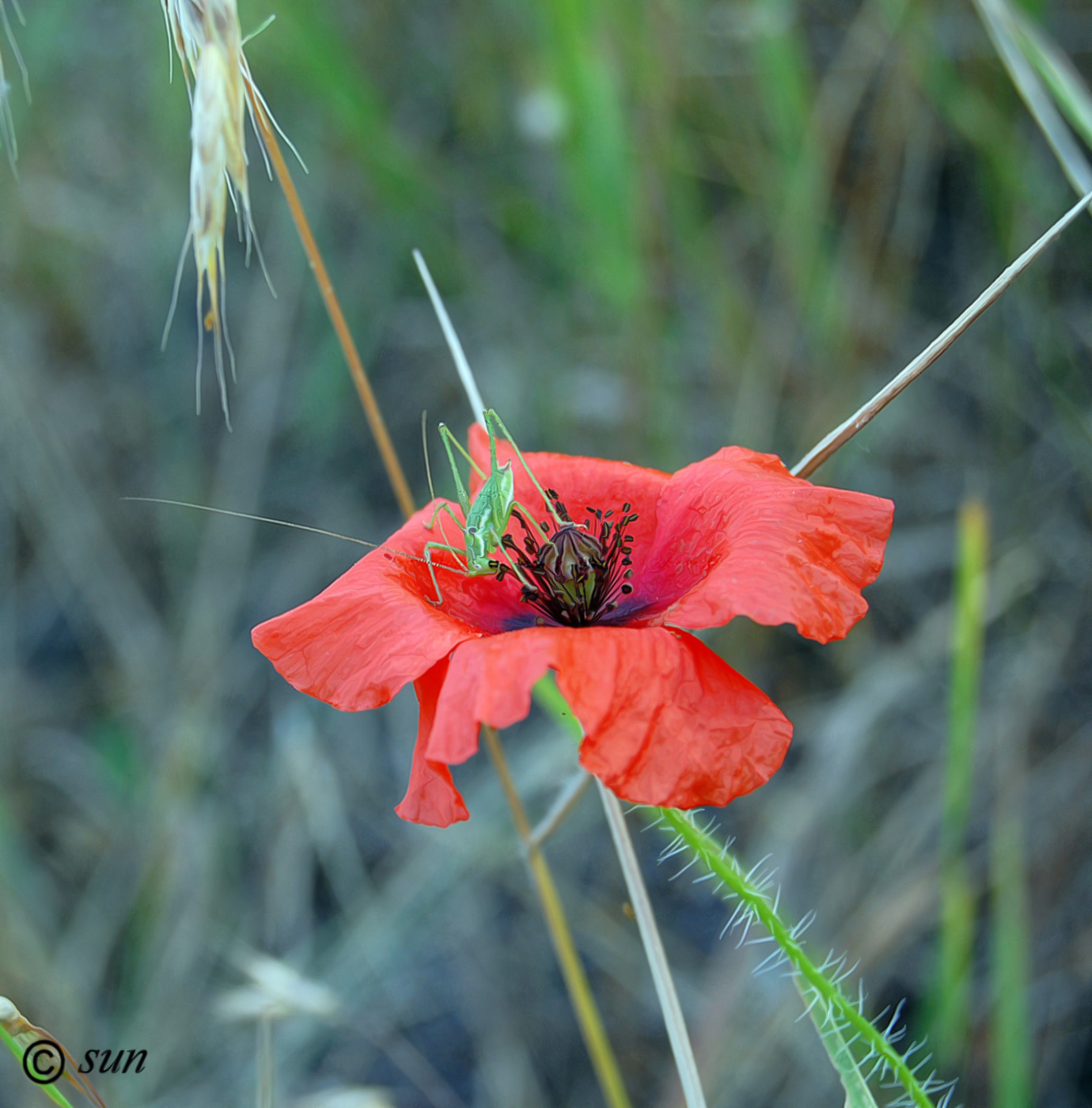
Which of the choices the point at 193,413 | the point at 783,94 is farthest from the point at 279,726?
the point at 783,94

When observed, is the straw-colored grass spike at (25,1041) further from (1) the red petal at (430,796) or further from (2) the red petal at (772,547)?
(2) the red petal at (772,547)

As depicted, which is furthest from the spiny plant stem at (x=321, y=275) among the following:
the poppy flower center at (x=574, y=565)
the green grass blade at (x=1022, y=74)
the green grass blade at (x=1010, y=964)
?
the green grass blade at (x=1010, y=964)

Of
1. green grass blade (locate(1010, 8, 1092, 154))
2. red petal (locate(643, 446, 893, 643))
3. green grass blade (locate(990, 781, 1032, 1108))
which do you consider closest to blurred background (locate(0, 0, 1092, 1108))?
green grass blade (locate(990, 781, 1032, 1108))

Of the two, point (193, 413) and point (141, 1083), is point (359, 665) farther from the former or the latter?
point (193, 413)

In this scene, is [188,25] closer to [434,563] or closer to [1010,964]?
[434,563]

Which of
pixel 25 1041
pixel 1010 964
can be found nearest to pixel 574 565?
pixel 25 1041

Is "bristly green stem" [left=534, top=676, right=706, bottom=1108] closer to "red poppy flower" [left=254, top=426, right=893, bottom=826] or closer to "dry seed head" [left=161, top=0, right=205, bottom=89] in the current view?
"red poppy flower" [left=254, top=426, right=893, bottom=826]
